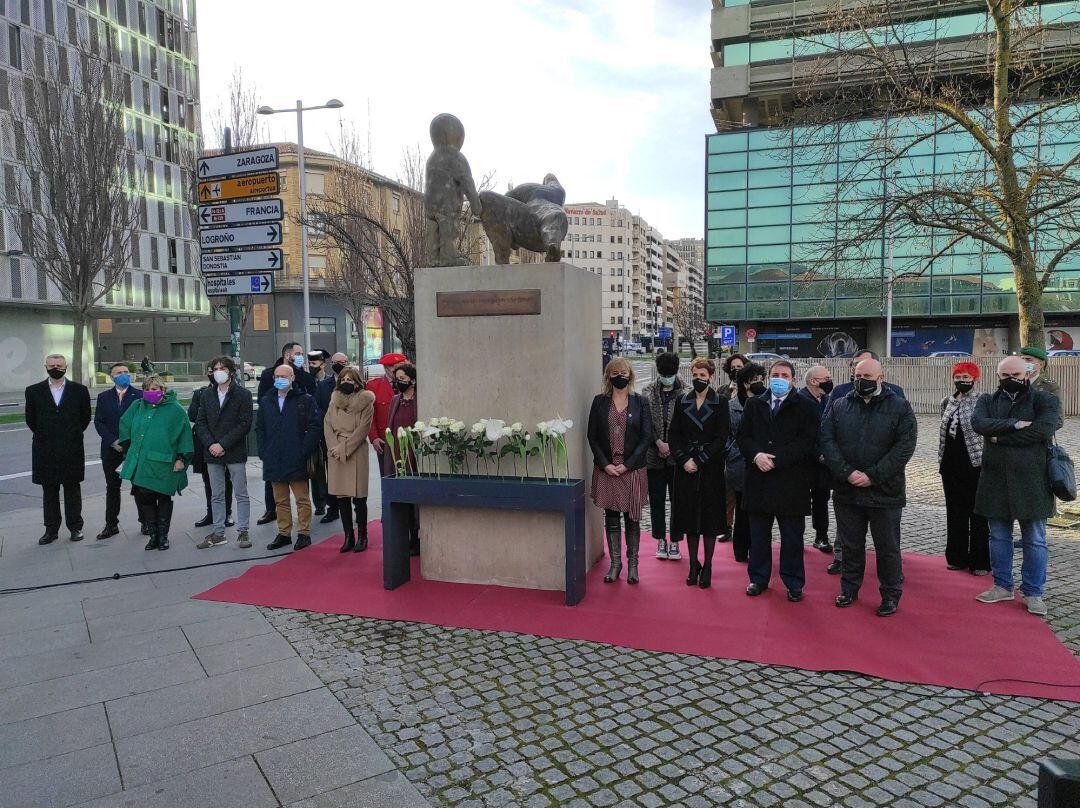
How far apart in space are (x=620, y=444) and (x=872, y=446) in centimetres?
195

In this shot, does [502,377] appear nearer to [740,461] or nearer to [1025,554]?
[740,461]

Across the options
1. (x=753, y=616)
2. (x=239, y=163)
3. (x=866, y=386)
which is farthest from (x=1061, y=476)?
(x=239, y=163)

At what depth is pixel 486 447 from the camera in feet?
19.7

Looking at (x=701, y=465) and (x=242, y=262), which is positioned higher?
(x=242, y=262)

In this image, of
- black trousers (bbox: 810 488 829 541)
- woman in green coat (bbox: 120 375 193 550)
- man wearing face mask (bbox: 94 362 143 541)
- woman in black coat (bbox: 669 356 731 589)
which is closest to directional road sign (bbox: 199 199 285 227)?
man wearing face mask (bbox: 94 362 143 541)

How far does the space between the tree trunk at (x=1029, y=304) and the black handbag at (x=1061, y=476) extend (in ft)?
10.4

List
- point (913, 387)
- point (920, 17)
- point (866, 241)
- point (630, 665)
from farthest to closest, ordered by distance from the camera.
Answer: point (913, 387)
point (920, 17)
point (866, 241)
point (630, 665)

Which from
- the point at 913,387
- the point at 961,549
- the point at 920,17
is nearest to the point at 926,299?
the point at 913,387

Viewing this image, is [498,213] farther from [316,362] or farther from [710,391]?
[316,362]

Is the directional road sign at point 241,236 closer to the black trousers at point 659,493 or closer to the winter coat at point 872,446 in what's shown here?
the black trousers at point 659,493

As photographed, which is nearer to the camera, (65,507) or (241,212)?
(65,507)

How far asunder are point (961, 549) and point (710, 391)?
8.88 feet

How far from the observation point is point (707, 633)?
16.9ft

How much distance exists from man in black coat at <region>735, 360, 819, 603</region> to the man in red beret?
3716 mm
